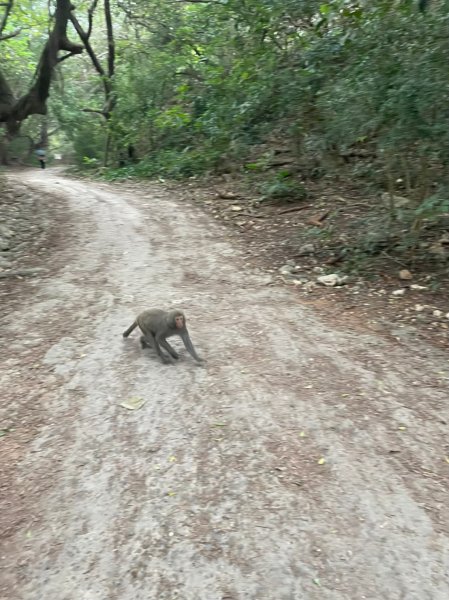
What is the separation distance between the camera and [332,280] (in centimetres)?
717

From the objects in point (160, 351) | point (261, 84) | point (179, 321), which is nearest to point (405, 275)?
point (179, 321)

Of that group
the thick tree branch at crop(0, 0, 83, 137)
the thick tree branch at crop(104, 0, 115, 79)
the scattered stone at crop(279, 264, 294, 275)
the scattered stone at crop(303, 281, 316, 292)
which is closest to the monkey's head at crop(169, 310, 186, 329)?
the scattered stone at crop(303, 281, 316, 292)

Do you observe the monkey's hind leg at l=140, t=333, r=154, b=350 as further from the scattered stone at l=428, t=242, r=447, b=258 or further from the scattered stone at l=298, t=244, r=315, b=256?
the scattered stone at l=428, t=242, r=447, b=258

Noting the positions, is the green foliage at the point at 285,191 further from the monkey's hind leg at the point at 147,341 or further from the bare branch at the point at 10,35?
the bare branch at the point at 10,35

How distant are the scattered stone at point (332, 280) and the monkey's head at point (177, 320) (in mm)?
2869

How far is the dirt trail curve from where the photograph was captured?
9.85 ft

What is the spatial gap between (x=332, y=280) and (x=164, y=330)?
3030mm

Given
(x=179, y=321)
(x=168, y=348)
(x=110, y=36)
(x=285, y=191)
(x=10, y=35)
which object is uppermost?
(x=110, y=36)

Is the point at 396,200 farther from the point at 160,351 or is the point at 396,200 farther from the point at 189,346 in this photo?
the point at 160,351

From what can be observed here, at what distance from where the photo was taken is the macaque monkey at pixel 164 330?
4949 millimetres

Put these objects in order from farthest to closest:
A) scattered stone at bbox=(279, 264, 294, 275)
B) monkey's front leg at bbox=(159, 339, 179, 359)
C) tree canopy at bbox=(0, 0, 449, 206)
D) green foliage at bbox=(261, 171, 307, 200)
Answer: green foliage at bbox=(261, 171, 307, 200)
scattered stone at bbox=(279, 264, 294, 275)
tree canopy at bbox=(0, 0, 449, 206)
monkey's front leg at bbox=(159, 339, 179, 359)

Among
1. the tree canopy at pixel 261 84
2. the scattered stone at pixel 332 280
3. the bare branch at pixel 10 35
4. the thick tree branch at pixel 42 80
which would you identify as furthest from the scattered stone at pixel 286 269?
the bare branch at pixel 10 35

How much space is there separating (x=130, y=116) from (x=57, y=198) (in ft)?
21.2

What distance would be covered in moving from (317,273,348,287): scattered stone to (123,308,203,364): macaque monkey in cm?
271
